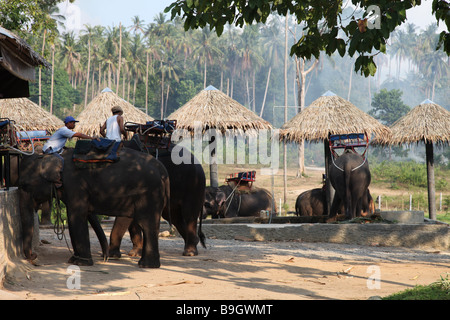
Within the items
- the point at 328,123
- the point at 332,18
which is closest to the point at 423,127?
the point at 328,123

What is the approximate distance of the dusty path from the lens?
6754 mm

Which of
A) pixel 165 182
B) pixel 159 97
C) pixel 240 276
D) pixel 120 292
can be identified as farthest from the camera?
pixel 159 97

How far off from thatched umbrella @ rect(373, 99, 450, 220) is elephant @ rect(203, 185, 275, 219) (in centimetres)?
383

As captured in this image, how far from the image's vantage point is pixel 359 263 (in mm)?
9602

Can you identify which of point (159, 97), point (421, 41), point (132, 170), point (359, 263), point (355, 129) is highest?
point (421, 41)

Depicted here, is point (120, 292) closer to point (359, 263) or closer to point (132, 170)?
point (132, 170)

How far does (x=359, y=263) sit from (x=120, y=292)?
14.6ft

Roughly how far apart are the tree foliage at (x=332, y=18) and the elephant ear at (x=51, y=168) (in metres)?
2.80

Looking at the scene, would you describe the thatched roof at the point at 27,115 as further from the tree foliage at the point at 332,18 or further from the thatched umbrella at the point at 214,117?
the tree foliage at the point at 332,18

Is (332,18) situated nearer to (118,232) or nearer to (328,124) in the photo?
(118,232)

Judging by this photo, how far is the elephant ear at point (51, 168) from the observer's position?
8352 millimetres

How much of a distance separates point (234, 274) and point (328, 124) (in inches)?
346

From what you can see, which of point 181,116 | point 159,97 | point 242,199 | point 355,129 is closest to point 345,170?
point 355,129

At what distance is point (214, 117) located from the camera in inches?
664
